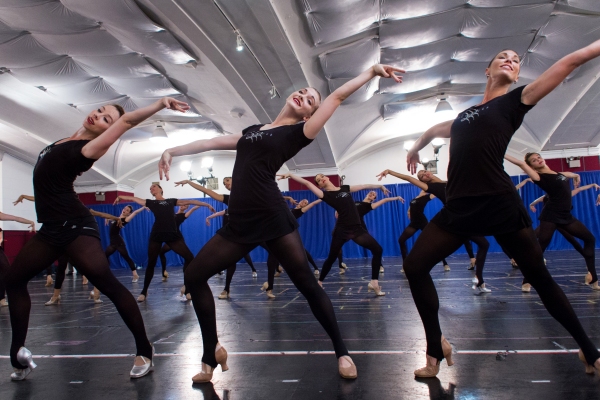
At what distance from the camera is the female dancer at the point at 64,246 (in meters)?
2.34

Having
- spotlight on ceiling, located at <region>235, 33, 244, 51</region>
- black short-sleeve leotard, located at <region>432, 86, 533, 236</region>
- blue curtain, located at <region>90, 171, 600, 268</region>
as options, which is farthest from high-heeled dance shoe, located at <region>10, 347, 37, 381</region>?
blue curtain, located at <region>90, 171, 600, 268</region>

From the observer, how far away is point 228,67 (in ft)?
22.3

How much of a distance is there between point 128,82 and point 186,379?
7.37m

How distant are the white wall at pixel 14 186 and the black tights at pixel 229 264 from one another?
13.1 meters

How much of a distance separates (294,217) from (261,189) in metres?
0.23

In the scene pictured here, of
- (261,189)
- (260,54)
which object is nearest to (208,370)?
(261,189)

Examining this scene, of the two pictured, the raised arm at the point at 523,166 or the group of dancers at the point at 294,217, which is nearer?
the group of dancers at the point at 294,217

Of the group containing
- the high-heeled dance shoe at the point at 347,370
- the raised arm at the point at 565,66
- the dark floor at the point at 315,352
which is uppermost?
the raised arm at the point at 565,66

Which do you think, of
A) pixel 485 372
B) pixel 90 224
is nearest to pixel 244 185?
pixel 90 224

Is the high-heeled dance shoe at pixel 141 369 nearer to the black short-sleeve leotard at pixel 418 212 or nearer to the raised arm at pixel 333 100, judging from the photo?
the raised arm at pixel 333 100

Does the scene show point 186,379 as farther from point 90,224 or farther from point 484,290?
point 484,290

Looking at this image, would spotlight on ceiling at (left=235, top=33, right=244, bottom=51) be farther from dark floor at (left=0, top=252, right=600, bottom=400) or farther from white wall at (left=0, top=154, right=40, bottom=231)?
white wall at (left=0, top=154, right=40, bottom=231)

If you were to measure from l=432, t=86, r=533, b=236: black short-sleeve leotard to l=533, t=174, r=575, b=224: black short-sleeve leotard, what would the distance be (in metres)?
Answer: 3.36

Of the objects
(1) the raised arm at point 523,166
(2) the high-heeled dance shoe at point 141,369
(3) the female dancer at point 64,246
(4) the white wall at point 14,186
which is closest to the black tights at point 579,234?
(1) the raised arm at point 523,166
